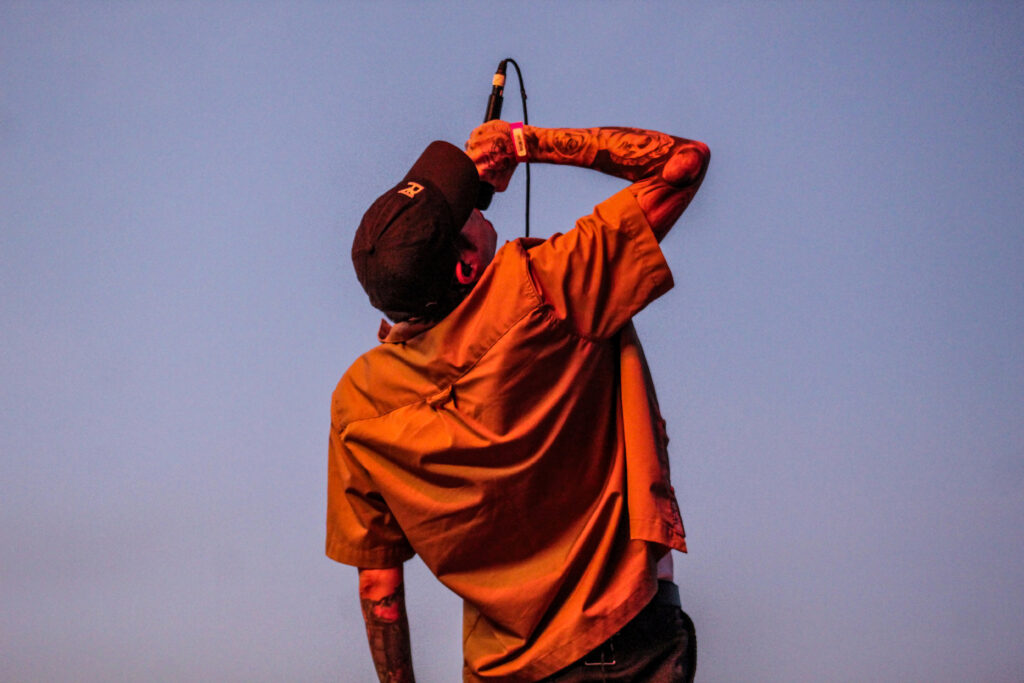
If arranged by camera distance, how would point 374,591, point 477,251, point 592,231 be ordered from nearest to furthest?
point 592,231 < point 477,251 < point 374,591

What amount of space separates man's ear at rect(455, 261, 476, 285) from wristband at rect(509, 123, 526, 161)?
0.16 m

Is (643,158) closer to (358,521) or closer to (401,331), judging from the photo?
(401,331)

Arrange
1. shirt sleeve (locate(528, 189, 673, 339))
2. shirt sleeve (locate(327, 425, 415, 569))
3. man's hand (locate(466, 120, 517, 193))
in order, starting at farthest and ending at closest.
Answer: shirt sleeve (locate(327, 425, 415, 569)), man's hand (locate(466, 120, 517, 193)), shirt sleeve (locate(528, 189, 673, 339))

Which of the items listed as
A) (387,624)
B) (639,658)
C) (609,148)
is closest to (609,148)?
(609,148)

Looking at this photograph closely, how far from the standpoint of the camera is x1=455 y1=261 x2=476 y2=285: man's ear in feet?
3.84

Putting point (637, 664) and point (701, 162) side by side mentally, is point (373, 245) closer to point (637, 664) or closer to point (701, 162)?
point (701, 162)

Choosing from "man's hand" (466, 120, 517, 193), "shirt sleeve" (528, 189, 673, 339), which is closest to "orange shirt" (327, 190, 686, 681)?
"shirt sleeve" (528, 189, 673, 339)

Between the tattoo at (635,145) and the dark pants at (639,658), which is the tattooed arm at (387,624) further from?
the tattoo at (635,145)

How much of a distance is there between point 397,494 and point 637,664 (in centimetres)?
38

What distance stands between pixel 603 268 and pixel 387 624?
0.63m

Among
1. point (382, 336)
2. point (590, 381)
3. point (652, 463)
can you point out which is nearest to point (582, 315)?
point (590, 381)

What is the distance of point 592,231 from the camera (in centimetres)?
110

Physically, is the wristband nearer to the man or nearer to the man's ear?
the man

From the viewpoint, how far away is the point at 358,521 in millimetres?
1325
